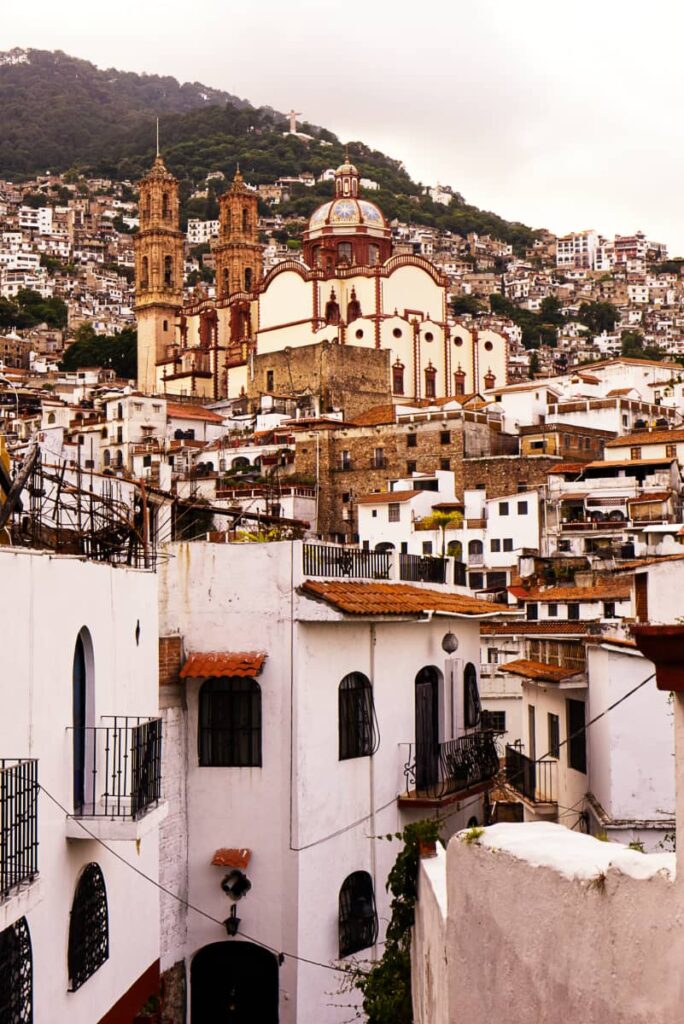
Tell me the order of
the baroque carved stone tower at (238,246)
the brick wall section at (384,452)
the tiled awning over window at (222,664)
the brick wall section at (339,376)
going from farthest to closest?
1. the baroque carved stone tower at (238,246)
2. the brick wall section at (339,376)
3. the brick wall section at (384,452)
4. the tiled awning over window at (222,664)

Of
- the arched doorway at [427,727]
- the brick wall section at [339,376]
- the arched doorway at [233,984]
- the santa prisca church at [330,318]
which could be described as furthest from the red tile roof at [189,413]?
the arched doorway at [233,984]

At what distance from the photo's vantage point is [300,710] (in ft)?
49.6

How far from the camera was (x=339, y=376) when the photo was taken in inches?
2992

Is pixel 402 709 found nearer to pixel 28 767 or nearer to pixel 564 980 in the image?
pixel 28 767

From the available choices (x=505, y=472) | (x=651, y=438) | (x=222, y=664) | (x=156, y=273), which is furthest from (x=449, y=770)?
(x=156, y=273)

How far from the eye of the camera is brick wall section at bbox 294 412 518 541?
64062 mm

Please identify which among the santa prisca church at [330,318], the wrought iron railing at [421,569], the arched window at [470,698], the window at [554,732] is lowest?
the window at [554,732]

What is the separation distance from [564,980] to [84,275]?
620ft

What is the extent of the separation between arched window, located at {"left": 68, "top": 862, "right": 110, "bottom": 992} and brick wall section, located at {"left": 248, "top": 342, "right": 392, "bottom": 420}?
63.1m

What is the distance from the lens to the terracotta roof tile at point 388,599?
1534 cm

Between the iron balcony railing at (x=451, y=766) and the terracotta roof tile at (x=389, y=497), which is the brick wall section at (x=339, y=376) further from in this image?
the iron balcony railing at (x=451, y=766)

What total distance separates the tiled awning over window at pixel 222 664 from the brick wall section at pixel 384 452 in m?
47.4

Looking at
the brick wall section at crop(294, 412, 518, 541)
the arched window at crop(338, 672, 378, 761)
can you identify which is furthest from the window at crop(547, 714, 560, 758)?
the brick wall section at crop(294, 412, 518, 541)

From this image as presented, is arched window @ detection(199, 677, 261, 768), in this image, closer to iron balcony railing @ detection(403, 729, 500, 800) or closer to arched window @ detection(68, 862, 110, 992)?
iron balcony railing @ detection(403, 729, 500, 800)
